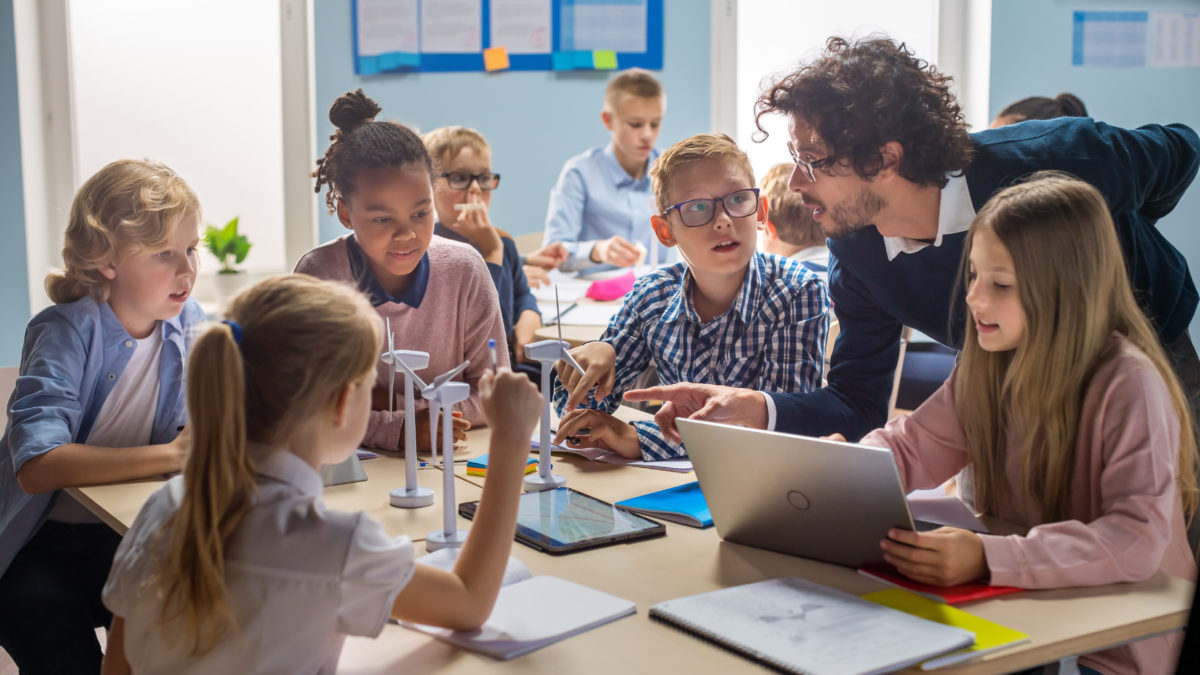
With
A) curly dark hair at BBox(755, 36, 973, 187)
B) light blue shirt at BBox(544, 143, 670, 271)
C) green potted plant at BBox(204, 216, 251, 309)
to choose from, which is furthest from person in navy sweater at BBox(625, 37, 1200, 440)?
green potted plant at BBox(204, 216, 251, 309)

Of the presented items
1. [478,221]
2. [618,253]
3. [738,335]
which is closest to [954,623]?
[738,335]

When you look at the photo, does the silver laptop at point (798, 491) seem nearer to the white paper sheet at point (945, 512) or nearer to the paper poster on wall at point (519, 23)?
the white paper sheet at point (945, 512)

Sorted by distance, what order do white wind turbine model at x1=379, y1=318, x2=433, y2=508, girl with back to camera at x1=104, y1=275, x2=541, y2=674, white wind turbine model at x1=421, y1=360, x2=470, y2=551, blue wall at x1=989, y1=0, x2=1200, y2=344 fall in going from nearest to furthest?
girl with back to camera at x1=104, y1=275, x2=541, y2=674, white wind turbine model at x1=421, y1=360, x2=470, y2=551, white wind turbine model at x1=379, y1=318, x2=433, y2=508, blue wall at x1=989, y1=0, x2=1200, y2=344

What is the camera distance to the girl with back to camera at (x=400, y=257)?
7.04ft

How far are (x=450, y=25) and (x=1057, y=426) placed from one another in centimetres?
369

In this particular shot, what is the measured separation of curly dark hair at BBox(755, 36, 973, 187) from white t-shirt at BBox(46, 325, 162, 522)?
1309 millimetres

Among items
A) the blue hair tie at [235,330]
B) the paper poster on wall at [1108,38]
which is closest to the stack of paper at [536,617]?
the blue hair tie at [235,330]

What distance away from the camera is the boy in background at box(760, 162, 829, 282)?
130 inches

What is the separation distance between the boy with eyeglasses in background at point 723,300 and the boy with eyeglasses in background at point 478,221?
1.11m

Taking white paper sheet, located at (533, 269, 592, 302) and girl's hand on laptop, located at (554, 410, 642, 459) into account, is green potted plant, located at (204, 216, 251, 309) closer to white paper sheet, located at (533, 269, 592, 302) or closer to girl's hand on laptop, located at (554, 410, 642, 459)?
white paper sheet, located at (533, 269, 592, 302)

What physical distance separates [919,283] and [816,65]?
1.58ft

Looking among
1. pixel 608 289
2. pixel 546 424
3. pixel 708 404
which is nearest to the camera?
pixel 546 424

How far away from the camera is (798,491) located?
1270 mm

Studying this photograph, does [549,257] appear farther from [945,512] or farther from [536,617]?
[536,617]
